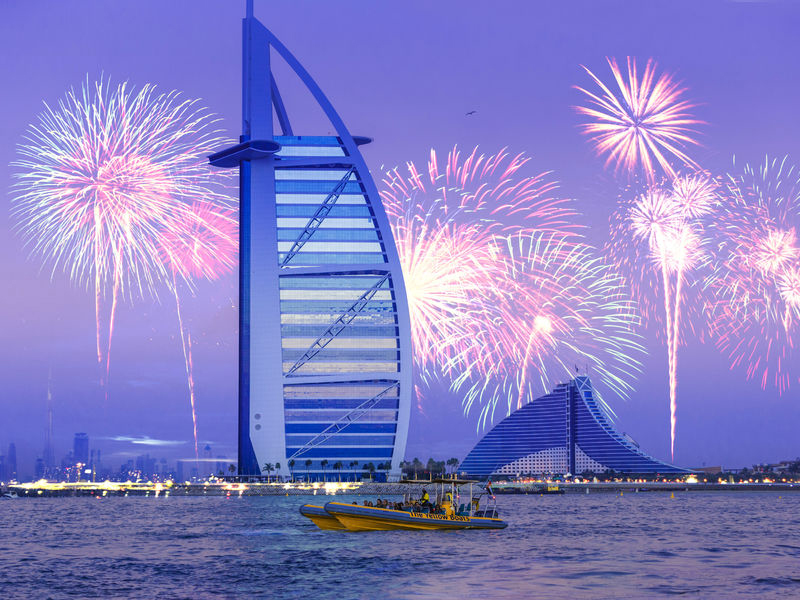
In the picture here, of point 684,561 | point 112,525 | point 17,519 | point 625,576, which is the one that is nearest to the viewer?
point 625,576

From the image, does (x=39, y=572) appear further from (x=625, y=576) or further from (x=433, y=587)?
(x=625, y=576)

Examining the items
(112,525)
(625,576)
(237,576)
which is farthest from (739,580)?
(112,525)

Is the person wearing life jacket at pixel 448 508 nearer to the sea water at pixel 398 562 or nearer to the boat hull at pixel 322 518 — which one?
the sea water at pixel 398 562

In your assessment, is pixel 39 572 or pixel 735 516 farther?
pixel 735 516

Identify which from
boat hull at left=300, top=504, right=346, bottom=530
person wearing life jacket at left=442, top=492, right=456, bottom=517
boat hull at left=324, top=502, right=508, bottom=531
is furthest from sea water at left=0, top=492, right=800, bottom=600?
person wearing life jacket at left=442, top=492, right=456, bottom=517

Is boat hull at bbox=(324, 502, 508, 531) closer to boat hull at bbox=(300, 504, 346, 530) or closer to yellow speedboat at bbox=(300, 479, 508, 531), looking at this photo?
yellow speedboat at bbox=(300, 479, 508, 531)

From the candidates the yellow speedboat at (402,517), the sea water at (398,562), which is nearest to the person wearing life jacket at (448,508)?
the yellow speedboat at (402,517)

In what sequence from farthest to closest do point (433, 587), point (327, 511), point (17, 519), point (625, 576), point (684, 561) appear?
point (17, 519) < point (327, 511) < point (684, 561) < point (625, 576) < point (433, 587)
